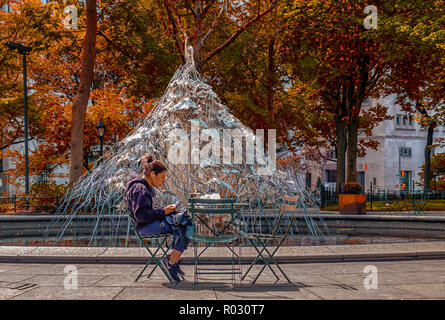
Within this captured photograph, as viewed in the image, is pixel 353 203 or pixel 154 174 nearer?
pixel 154 174

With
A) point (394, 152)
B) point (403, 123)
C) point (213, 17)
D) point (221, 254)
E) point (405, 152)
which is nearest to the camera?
point (221, 254)

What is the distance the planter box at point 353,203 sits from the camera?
64.6ft

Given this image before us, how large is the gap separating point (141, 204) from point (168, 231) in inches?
Result: 21.7

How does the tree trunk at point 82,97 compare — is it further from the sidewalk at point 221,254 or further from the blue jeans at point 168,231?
the blue jeans at point 168,231

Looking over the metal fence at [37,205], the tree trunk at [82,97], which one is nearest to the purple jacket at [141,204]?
the metal fence at [37,205]

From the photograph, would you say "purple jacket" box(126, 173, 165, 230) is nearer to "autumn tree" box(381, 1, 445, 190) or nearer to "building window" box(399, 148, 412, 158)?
"autumn tree" box(381, 1, 445, 190)

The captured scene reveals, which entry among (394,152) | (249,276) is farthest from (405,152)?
(249,276)

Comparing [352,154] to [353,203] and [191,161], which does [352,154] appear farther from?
[191,161]

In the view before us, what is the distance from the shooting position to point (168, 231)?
21.7 ft

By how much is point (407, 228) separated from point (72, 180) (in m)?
12.8

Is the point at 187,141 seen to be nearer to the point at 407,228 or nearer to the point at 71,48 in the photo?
the point at 407,228

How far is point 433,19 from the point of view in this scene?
18.6 metres

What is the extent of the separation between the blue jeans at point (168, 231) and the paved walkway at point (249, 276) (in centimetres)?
55

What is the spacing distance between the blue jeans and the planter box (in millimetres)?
14185
